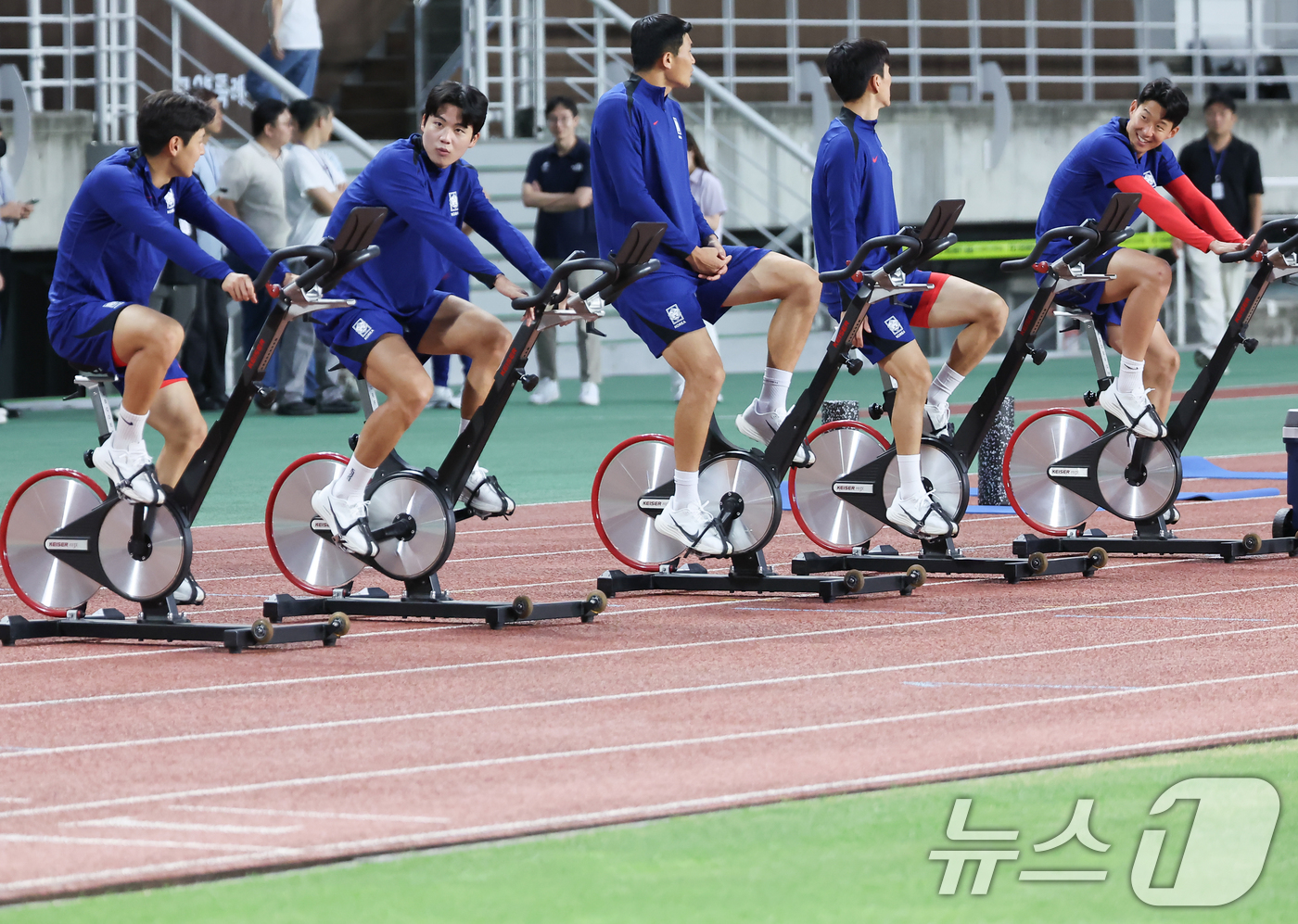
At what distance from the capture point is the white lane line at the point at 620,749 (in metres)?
5.28

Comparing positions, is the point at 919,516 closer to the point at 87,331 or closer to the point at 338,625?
the point at 338,625

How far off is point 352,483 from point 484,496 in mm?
514

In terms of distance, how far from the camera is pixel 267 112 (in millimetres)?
17000

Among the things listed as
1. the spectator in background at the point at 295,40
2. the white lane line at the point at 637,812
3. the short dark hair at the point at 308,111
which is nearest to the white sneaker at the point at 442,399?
the short dark hair at the point at 308,111

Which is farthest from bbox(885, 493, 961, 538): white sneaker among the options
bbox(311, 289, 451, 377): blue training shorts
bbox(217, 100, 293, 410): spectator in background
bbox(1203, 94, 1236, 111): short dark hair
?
bbox(1203, 94, 1236, 111): short dark hair

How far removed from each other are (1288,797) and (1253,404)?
13.9 meters

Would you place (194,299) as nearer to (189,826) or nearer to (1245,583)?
(1245,583)

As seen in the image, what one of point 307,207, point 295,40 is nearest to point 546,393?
point 307,207

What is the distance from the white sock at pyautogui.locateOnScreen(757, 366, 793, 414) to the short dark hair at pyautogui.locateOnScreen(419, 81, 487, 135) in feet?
5.48

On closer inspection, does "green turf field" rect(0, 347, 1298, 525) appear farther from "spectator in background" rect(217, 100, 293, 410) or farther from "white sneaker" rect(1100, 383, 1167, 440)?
"white sneaker" rect(1100, 383, 1167, 440)

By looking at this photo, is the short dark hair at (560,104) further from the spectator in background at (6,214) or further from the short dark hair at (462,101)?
the short dark hair at (462,101)

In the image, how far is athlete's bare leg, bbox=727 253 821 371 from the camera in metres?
8.67

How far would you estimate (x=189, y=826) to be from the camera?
4.98 m

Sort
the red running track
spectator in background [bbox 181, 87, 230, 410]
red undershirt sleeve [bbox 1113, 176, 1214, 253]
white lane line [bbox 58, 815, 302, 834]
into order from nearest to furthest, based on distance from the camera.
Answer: white lane line [bbox 58, 815, 302, 834]
the red running track
red undershirt sleeve [bbox 1113, 176, 1214, 253]
spectator in background [bbox 181, 87, 230, 410]
